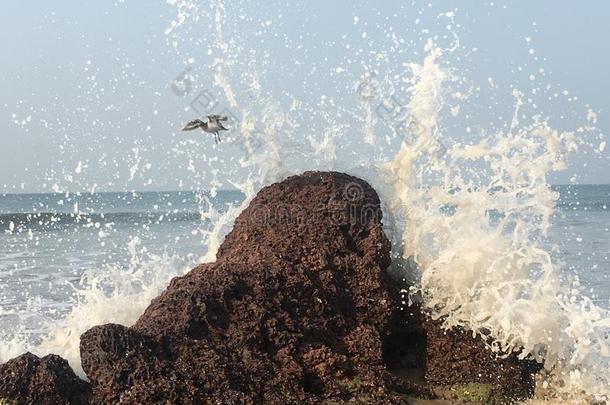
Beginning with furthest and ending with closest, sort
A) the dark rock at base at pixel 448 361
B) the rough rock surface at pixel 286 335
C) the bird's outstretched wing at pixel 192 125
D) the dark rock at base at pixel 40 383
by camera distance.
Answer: the bird's outstretched wing at pixel 192 125
the dark rock at base at pixel 448 361
the rough rock surface at pixel 286 335
the dark rock at base at pixel 40 383

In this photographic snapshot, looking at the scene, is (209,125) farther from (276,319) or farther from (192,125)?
(276,319)

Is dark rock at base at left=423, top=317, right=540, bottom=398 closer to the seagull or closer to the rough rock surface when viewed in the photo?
the rough rock surface

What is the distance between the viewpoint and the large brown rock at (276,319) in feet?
10.9

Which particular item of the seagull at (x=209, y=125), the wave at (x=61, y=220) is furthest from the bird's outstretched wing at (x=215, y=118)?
the wave at (x=61, y=220)

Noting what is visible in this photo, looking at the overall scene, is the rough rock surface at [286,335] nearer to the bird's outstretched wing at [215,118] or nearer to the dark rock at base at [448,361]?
the dark rock at base at [448,361]

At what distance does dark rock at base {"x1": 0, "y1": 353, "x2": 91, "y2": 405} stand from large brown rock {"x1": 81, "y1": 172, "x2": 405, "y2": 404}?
0.27 ft

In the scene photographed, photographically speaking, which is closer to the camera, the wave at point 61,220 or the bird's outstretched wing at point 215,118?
the bird's outstretched wing at point 215,118

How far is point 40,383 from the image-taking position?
319 cm

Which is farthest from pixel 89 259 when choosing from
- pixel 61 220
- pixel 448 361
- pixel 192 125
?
pixel 61 220

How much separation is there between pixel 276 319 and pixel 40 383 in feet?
4.11

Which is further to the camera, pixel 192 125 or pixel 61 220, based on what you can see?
pixel 61 220

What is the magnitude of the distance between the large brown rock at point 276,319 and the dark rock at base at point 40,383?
8 cm

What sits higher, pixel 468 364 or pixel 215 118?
pixel 215 118

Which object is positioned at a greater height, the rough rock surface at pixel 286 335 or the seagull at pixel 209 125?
the seagull at pixel 209 125
